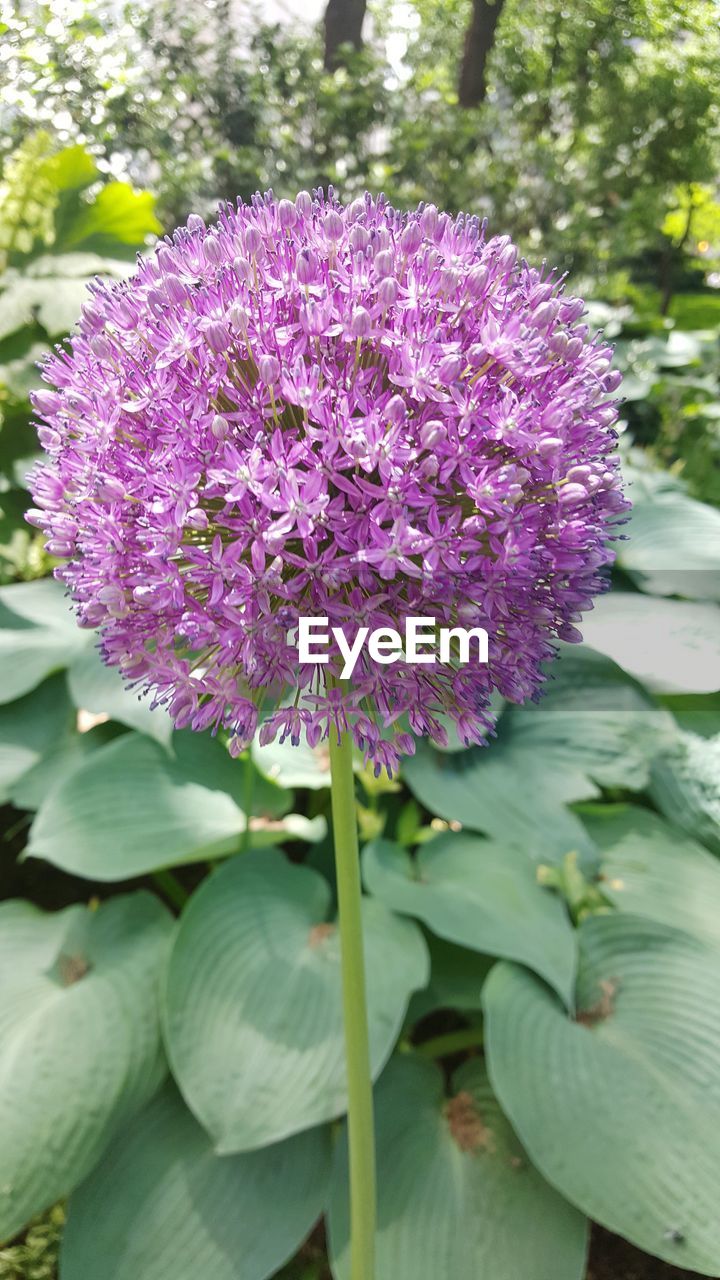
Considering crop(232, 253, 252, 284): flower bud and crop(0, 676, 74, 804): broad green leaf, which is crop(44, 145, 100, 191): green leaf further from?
crop(232, 253, 252, 284): flower bud

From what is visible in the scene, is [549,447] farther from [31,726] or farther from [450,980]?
[31,726]

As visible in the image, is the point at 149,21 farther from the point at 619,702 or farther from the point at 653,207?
the point at 619,702

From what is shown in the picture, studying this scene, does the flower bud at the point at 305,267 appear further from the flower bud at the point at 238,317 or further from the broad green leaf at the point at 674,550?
the broad green leaf at the point at 674,550

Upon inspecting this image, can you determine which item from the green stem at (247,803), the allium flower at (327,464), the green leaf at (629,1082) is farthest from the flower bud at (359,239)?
the green leaf at (629,1082)

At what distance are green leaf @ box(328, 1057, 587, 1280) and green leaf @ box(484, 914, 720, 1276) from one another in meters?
0.08

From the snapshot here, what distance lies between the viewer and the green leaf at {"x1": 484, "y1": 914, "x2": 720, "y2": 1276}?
2.78 feet

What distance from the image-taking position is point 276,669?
0.58 metres

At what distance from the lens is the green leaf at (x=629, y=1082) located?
0.85m

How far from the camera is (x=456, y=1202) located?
36.2 inches

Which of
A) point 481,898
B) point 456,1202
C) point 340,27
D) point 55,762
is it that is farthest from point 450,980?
point 340,27

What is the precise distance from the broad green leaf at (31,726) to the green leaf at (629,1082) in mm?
809

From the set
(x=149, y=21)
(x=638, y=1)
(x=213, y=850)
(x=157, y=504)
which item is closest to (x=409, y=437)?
(x=157, y=504)

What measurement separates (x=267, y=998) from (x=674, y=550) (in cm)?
106

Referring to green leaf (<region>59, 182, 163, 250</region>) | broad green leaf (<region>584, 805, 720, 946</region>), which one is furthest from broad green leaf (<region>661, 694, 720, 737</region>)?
green leaf (<region>59, 182, 163, 250</region>)
